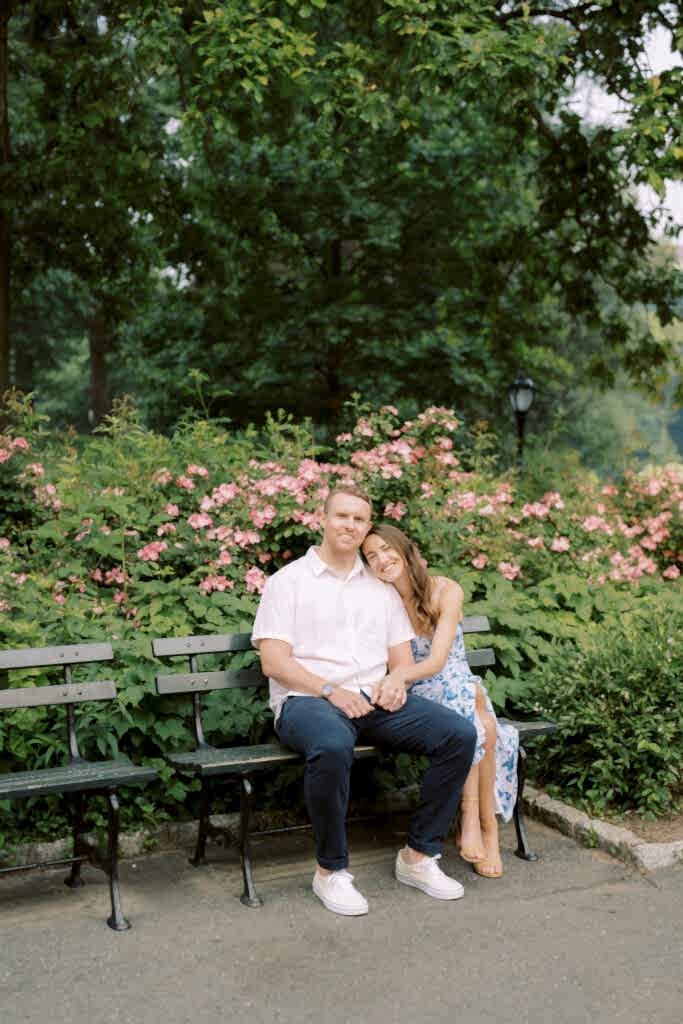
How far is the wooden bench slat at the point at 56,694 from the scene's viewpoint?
4691 millimetres

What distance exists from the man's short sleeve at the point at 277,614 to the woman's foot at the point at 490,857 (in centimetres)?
114

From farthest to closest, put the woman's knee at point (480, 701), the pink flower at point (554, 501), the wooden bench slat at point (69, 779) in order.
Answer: the pink flower at point (554, 501) → the woman's knee at point (480, 701) → the wooden bench slat at point (69, 779)

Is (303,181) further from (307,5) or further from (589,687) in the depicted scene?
(589,687)

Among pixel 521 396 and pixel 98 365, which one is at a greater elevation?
pixel 98 365

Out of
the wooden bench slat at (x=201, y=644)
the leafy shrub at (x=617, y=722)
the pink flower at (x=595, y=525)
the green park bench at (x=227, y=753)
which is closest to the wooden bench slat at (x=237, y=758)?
the green park bench at (x=227, y=753)

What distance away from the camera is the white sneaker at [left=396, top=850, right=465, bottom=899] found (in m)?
4.57

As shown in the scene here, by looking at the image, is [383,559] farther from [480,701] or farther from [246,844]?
[246,844]

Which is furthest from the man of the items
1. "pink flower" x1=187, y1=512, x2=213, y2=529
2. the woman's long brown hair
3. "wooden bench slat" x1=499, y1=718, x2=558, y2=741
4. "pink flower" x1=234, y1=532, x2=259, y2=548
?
"pink flower" x1=187, y1=512, x2=213, y2=529

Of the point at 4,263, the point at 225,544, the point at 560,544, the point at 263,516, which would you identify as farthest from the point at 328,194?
the point at 225,544

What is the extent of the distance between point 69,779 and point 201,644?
98 cm

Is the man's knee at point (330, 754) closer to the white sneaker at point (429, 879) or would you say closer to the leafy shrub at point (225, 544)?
the white sneaker at point (429, 879)

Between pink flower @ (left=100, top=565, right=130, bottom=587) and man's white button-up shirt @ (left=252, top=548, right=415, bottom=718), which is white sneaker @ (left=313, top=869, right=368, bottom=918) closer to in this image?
man's white button-up shirt @ (left=252, top=548, right=415, bottom=718)

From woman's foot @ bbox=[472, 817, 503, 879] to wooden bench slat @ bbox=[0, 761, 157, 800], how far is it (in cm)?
142

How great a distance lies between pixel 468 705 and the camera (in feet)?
16.5
